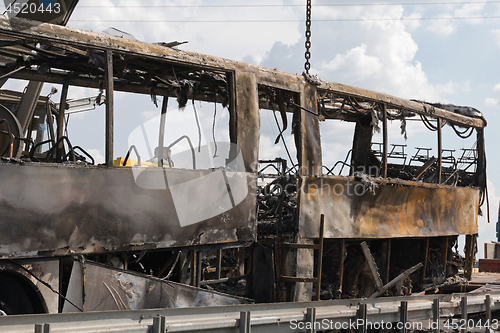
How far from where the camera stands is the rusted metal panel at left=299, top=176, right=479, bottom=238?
6.60 m

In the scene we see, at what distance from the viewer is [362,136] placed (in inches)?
387

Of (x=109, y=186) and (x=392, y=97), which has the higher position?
(x=392, y=97)

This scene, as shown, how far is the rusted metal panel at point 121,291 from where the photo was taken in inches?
183

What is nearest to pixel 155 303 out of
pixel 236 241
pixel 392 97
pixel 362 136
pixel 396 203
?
pixel 236 241

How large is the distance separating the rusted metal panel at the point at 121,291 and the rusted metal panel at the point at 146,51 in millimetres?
2108

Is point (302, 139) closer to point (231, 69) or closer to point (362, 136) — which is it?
point (231, 69)

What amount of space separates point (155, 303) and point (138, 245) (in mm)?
642

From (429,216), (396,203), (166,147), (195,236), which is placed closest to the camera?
(195,236)

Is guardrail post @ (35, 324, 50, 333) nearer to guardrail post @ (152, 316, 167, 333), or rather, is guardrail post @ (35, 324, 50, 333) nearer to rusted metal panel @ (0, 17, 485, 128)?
guardrail post @ (152, 316, 167, 333)

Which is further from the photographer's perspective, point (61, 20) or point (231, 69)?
point (61, 20)

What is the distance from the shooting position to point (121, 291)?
4891 millimetres

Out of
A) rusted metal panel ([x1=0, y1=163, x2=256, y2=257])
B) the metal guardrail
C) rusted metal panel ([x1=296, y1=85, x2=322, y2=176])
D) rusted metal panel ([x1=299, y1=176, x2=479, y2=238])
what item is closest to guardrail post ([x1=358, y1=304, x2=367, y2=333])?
the metal guardrail

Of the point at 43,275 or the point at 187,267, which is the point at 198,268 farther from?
the point at 43,275

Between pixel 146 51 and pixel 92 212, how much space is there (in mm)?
1765
